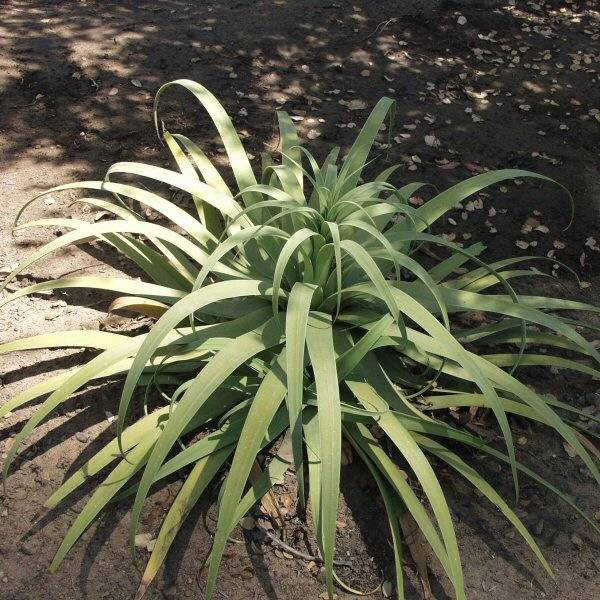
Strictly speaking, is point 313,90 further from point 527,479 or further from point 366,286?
point 527,479

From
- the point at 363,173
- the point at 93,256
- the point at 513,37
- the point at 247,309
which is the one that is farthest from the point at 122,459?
the point at 513,37

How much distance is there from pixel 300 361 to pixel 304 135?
2.06 metres

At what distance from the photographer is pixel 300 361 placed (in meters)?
1.59

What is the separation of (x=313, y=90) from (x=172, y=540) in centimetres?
272

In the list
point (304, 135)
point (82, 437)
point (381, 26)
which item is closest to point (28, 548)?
point (82, 437)

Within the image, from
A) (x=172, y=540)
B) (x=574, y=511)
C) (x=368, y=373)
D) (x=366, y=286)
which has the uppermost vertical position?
(x=366, y=286)

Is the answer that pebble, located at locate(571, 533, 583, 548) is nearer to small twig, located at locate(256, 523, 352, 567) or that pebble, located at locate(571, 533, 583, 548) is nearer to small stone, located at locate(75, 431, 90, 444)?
small twig, located at locate(256, 523, 352, 567)

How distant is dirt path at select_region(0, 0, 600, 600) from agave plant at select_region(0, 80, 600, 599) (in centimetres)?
13

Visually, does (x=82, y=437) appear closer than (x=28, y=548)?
No

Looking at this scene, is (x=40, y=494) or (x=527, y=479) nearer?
(x=40, y=494)

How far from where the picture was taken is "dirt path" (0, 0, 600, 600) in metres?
1.86

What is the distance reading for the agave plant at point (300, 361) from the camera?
1.61 meters

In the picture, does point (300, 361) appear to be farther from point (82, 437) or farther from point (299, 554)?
point (82, 437)

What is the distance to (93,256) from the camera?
8.69 ft
